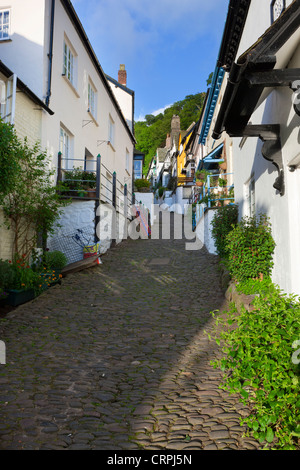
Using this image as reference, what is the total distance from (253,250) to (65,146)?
754 centimetres

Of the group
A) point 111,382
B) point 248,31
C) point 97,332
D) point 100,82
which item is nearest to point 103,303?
point 97,332

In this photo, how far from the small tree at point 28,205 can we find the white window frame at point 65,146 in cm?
234

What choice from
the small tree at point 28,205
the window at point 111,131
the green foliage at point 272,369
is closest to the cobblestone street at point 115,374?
the green foliage at point 272,369

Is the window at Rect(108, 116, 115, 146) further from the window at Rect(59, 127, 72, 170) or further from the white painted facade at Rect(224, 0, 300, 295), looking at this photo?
the white painted facade at Rect(224, 0, 300, 295)

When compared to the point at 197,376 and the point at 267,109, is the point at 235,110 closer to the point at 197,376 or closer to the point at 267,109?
the point at 267,109

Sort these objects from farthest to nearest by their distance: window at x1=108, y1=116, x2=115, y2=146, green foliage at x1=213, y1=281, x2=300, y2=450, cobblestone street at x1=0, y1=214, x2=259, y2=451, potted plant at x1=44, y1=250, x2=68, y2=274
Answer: window at x1=108, y1=116, x2=115, y2=146, potted plant at x1=44, y1=250, x2=68, y2=274, cobblestone street at x1=0, y1=214, x2=259, y2=451, green foliage at x1=213, y1=281, x2=300, y2=450

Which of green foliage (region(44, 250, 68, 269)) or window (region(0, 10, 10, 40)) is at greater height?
window (region(0, 10, 10, 40))

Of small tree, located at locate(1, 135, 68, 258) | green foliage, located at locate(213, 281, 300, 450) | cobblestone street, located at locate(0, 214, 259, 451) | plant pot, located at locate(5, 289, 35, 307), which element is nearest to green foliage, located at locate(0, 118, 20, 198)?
small tree, located at locate(1, 135, 68, 258)

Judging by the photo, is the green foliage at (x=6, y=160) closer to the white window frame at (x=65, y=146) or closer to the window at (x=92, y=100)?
the white window frame at (x=65, y=146)

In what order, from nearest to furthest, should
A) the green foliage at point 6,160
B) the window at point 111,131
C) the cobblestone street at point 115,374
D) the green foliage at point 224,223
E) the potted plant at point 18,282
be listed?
1. the cobblestone street at point 115,374
2. the green foliage at point 6,160
3. the potted plant at point 18,282
4. the green foliage at point 224,223
5. the window at point 111,131

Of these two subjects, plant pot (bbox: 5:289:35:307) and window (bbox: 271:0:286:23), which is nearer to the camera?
window (bbox: 271:0:286:23)

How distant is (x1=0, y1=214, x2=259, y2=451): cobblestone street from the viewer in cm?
312

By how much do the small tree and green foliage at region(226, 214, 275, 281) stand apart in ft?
14.6

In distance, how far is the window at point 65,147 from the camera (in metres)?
11.5
